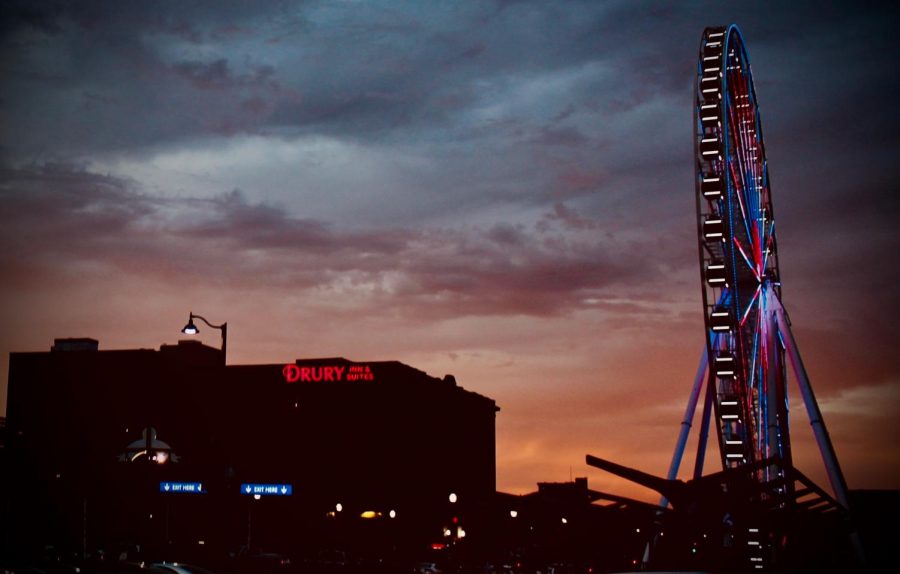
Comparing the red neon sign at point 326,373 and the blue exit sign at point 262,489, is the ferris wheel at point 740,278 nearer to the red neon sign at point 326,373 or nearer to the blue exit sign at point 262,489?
the blue exit sign at point 262,489

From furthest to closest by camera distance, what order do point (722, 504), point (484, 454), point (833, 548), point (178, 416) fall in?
point (484, 454) → point (178, 416) → point (833, 548) → point (722, 504)

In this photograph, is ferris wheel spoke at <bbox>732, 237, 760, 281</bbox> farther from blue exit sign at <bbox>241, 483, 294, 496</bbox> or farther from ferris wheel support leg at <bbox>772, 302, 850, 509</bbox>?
blue exit sign at <bbox>241, 483, 294, 496</bbox>

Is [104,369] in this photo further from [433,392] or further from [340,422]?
[433,392]

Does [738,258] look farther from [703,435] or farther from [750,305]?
[703,435]

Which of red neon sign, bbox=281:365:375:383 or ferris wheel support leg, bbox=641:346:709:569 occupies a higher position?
red neon sign, bbox=281:365:375:383

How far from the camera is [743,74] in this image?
171 feet

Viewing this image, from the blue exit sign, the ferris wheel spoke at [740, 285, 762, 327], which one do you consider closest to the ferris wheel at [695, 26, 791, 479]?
the ferris wheel spoke at [740, 285, 762, 327]

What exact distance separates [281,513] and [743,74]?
83.4 meters

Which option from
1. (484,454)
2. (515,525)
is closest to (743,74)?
(515,525)

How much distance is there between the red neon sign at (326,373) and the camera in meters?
122

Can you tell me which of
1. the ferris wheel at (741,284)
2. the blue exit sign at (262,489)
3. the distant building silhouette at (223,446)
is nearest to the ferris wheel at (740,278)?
the ferris wheel at (741,284)

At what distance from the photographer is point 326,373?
124m

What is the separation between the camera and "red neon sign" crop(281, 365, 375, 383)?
400ft

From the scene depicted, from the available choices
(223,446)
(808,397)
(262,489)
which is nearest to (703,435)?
(808,397)
